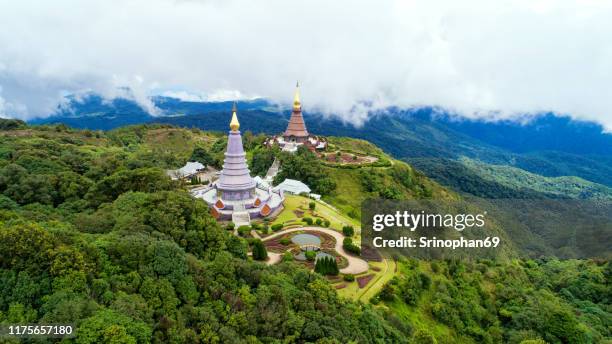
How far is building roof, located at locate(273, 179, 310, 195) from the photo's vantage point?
50062 millimetres

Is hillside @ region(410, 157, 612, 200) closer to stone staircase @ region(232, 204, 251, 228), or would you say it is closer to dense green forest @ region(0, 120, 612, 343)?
dense green forest @ region(0, 120, 612, 343)

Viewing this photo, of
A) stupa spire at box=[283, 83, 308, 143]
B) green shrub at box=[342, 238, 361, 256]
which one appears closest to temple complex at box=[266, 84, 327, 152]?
stupa spire at box=[283, 83, 308, 143]

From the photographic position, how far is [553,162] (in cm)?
17200

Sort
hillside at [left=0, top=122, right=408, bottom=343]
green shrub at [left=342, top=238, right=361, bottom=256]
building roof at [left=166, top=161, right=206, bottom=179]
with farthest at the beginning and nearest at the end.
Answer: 1. building roof at [left=166, top=161, right=206, bottom=179]
2. green shrub at [left=342, top=238, right=361, bottom=256]
3. hillside at [left=0, top=122, right=408, bottom=343]

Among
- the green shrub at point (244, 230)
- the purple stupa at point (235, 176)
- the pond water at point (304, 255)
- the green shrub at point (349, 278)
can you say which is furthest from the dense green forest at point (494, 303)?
the purple stupa at point (235, 176)

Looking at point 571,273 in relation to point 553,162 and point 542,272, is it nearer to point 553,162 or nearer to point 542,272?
point 542,272

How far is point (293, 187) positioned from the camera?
166ft

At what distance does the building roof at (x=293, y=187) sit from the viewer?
50.1 m

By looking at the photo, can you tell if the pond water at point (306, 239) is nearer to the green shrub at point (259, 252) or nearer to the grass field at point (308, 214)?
the grass field at point (308, 214)

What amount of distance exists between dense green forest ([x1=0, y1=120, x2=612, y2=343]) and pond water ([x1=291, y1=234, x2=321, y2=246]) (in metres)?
7.66

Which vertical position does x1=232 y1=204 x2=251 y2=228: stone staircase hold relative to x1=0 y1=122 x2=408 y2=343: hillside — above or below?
below

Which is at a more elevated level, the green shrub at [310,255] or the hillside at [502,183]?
the green shrub at [310,255]

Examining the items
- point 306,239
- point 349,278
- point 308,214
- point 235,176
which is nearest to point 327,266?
point 349,278

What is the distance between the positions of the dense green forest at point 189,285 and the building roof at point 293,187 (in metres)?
16.9
